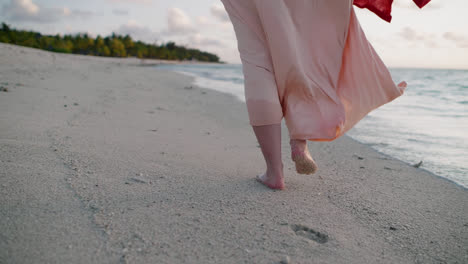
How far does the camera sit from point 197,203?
137cm

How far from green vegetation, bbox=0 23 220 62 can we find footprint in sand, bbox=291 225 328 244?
36.6 meters

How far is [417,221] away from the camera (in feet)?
4.42

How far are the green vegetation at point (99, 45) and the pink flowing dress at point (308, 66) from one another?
118ft

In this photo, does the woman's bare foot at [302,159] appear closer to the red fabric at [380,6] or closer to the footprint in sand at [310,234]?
the footprint in sand at [310,234]

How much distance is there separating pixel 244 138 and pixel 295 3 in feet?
4.54

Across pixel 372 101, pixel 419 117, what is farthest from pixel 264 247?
pixel 419 117

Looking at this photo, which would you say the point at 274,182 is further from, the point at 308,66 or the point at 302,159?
the point at 308,66

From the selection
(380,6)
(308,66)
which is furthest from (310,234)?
(380,6)

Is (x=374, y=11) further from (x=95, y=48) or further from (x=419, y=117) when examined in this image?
(x=95, y=48)

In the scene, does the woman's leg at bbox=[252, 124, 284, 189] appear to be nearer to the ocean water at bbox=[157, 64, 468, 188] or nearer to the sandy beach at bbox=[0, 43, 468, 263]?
the sandy beach at bbox=[0, 43, 468, 263]

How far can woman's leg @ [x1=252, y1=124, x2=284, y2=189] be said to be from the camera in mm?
1545

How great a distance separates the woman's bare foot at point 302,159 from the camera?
1521 mm

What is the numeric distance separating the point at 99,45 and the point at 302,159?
169 ft

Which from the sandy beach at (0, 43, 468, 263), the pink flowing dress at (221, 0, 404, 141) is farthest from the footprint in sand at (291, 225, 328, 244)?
the pink flowing dress at (221, 0, 404, 141)
